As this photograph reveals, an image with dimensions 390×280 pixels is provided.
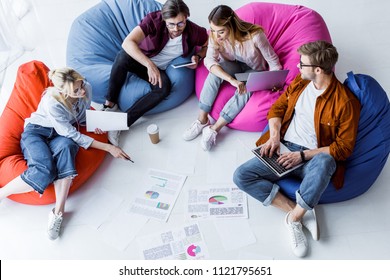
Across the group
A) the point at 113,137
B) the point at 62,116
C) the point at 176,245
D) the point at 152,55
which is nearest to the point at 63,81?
the point at 62,116

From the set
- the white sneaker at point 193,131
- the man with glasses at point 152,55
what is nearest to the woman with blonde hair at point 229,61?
the white sneaker at point 193,131

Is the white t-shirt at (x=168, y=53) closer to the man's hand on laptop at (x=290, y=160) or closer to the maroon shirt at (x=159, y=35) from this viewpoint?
the maroon shirt at (x=159, y=35)

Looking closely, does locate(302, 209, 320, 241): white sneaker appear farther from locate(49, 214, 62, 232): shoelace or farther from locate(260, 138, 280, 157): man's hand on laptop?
locate(49, 214, 62, 232): shoelace

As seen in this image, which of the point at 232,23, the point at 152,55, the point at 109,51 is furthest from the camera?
the point at 109,51

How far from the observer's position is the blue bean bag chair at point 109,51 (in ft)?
9.83

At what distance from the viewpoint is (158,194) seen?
8.55ft

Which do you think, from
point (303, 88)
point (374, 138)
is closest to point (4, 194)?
point (303, 88)

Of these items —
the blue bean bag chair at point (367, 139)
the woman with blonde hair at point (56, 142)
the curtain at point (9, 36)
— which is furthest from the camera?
the curtain at point (9, 36)

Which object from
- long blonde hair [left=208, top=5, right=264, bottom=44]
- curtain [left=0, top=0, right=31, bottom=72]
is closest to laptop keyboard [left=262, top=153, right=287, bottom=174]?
long blonde hair [left=208, top=5, right=264, bottom=44]

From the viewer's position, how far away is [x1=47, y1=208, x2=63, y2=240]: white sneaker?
2432 millimetres

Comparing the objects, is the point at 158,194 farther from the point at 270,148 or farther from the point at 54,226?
the point at 270,148

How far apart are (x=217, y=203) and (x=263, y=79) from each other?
2.99ft

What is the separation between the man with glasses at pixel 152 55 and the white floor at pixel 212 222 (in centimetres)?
23

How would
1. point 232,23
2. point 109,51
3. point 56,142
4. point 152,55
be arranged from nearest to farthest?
1. point 232,23
2. point 56,142
3. point 152,55
4. point 109,51
